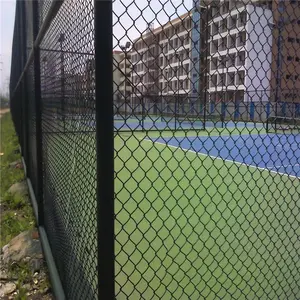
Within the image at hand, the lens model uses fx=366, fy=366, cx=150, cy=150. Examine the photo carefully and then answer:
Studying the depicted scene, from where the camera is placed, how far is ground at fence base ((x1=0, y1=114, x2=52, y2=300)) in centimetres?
281

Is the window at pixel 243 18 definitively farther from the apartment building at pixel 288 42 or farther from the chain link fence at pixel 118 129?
the apartment building at pixel 288 42

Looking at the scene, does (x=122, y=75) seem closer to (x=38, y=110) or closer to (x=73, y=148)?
(x=73, y=148)

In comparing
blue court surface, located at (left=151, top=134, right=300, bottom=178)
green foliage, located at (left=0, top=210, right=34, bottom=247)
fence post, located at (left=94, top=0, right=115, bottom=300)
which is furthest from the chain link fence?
blue court surface, located at (left=151, top=134, right=300, bottom=178)

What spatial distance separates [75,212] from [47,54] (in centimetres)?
156

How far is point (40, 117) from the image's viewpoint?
3.31m

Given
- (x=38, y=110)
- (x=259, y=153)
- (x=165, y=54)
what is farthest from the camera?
(x=259, y=153)

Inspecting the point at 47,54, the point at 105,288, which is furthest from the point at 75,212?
the point at 47,54

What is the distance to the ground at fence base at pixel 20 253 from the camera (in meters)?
2.81

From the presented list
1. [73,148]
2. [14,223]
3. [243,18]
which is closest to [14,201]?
[14,223]

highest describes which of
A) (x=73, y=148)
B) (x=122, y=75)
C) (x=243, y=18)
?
(x=243, y=18)

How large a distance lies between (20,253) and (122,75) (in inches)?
94.2

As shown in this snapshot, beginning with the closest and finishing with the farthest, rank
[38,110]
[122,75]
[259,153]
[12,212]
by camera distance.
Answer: [122,75], [38,110], [259,153], [12,212]

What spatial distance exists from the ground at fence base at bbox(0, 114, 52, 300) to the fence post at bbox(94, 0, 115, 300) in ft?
4.96

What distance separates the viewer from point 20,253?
337 centimetres
